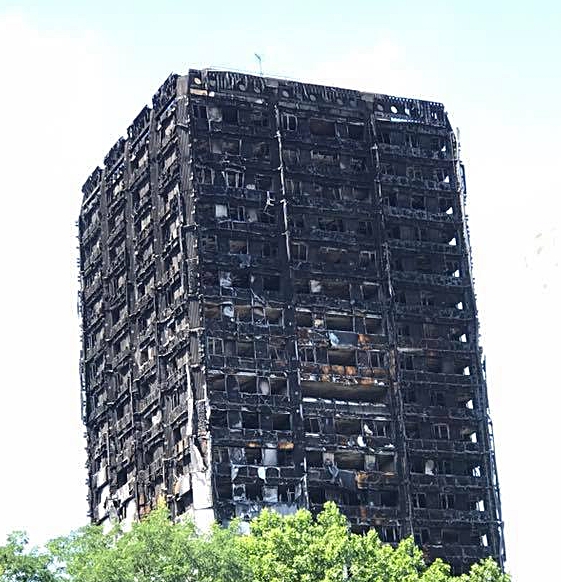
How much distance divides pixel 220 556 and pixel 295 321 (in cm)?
3983

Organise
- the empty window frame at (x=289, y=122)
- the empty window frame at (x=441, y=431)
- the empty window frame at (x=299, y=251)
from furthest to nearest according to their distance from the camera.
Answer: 1. the empty window frame at (x=289, y=122)
2. the empty window frame at (x=441, y=431)
3. the empty window frame at (x=299, y=251)

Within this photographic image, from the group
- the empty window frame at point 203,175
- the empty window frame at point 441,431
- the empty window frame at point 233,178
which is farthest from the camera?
the empty window frame at point 441,431

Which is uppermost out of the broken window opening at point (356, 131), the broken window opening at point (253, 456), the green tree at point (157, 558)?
the broken window opening at point (356, 131)

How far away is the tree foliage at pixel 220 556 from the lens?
9044 centimetres

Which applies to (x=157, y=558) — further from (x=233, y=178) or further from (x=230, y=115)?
(x=230, y=115)

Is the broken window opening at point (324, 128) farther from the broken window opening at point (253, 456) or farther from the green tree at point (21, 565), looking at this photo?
the green tree at point (21, 565)

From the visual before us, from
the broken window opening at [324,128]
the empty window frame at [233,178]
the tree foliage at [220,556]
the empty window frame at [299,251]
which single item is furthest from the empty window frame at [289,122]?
the tree foliage at [220,556]

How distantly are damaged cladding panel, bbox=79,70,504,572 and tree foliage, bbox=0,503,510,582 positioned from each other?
1834 centimetres

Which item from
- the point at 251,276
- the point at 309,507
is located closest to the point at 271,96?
the point at 251,276

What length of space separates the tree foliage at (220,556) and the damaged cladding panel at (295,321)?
18.3 m

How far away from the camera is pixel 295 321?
129625mm

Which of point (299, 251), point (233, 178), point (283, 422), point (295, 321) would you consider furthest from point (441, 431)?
point (233, 178)

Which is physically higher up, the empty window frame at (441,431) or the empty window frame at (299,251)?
the empty window frame at (299,251)

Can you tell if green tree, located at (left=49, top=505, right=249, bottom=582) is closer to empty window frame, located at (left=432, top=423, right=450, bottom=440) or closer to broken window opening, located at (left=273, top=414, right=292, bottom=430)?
broken window opening, located at (left=273, top=414, right=292, bottom=430)
